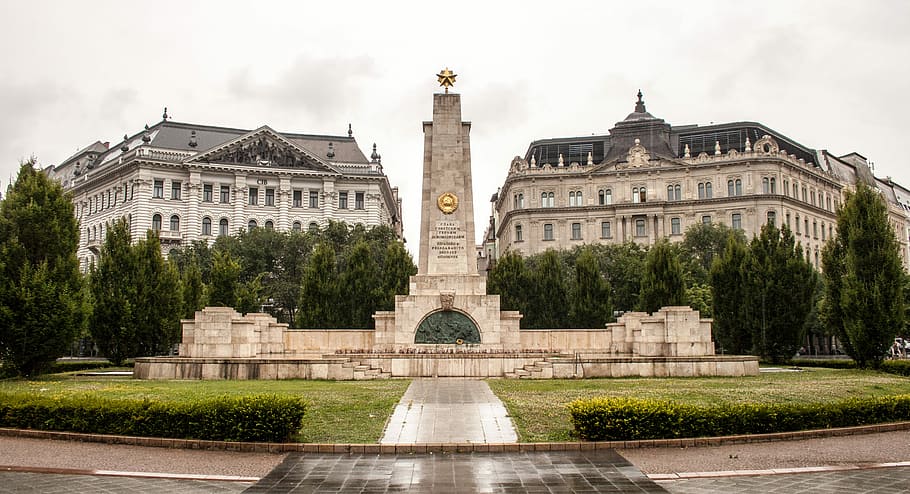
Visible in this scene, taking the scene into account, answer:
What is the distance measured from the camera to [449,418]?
17.4 metres

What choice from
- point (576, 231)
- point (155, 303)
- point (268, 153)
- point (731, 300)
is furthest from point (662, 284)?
point (268, 153)

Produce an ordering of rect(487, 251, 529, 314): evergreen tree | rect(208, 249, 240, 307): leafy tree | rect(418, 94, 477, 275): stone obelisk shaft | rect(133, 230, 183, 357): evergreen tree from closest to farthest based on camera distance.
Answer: rect(418, 94, 477, 275): stone obelisk shaft
rect(133, 230, 183, 357): evergreen tree
rect(208, 249, 240, 307): leafy tree
rect(487, 251, 529, 314): evergreen tree

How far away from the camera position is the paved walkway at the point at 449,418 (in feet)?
50.0

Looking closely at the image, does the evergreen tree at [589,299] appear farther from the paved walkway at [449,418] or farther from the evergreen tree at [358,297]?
the paved walkway at [449,418]

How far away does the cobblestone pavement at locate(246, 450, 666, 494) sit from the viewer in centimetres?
1166

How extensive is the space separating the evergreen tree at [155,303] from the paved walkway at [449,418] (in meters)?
20.3

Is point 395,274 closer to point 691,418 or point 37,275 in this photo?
point 37,275

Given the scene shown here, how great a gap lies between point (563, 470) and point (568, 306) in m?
40.4

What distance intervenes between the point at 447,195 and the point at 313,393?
15.2 metres

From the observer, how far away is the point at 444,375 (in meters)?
28.2

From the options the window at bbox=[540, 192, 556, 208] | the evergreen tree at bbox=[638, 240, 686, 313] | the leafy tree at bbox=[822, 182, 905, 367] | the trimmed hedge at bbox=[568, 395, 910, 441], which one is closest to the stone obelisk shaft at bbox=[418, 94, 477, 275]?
the evergreen tree at bbox=[638, 240, 686, 313]

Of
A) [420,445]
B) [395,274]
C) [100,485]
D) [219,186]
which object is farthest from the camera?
[219,186]

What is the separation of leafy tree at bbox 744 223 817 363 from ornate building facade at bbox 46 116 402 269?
166 feet

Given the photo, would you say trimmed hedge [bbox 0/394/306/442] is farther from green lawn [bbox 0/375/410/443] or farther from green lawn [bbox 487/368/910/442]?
green lawn [bbox 487/368/910/442]
